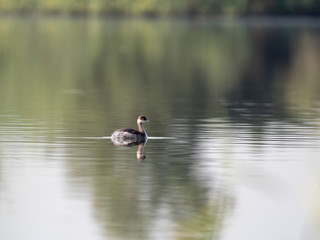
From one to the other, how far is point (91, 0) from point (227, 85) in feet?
200

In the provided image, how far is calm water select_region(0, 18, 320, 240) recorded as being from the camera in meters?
11.5

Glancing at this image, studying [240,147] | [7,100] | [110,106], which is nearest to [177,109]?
[110,106]

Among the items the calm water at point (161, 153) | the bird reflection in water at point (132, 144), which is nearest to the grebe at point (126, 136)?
the bird reflection in water at point (132, 144)

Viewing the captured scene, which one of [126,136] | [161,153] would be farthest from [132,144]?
[161,153]

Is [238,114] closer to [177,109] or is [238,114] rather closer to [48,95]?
[177,109]

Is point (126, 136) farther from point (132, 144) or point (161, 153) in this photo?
point (161, 153)

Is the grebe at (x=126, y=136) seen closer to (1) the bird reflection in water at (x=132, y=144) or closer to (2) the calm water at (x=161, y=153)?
(1) the bird reflection in water at (x=132, y=144)

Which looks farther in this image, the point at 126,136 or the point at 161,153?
the point at 126,136

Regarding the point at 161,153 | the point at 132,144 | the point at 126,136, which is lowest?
the point at 161,153

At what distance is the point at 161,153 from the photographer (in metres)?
16.2

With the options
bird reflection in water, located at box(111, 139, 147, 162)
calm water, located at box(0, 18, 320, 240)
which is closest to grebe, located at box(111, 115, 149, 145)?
bird reflection in water, located at box(111, 139, 147, 162)

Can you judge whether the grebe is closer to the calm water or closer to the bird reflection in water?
the bird reflection in water

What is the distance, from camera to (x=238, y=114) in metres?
22.1

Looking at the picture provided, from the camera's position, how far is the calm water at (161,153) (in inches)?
452
